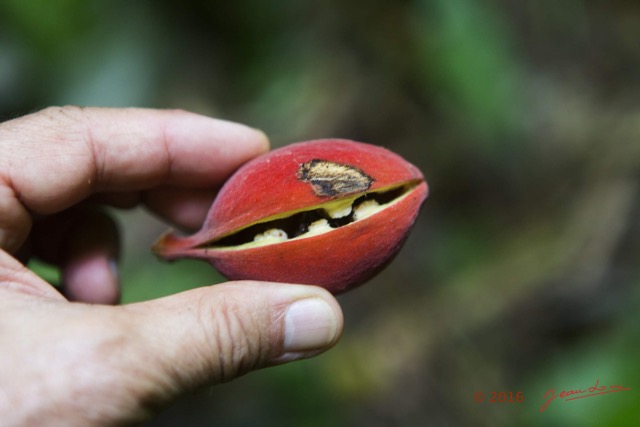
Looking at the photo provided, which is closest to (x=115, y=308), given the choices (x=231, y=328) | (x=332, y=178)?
(x=231, y=328)

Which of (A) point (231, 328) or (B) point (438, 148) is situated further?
(B) point (438, 148)

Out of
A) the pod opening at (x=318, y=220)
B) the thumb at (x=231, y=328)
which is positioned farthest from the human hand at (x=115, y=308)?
the pod opening at (x=318, y=220)

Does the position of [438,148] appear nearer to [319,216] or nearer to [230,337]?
[319,216]
